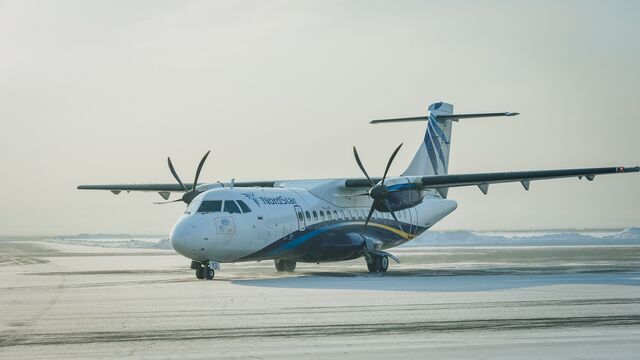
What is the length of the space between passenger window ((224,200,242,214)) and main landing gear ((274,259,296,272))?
4.90m

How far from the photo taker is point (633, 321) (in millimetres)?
13344

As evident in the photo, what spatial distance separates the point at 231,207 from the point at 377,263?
21.6 feet

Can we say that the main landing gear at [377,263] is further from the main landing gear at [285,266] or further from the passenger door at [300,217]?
the passenger door at [300,217]

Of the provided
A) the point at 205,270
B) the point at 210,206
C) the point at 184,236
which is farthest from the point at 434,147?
the point at 184,236

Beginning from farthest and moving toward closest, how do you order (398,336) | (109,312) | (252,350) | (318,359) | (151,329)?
(109,312) → (151,329) → (398,336) → (252,350) → (318,359)

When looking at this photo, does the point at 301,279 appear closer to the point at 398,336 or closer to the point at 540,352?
the point at 398,336

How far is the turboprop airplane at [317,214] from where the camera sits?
25.7 m

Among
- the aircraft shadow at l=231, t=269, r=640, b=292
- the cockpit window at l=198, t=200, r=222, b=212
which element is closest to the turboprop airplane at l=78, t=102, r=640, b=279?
the cockpit window at l=198, t=200, r=222, b=212

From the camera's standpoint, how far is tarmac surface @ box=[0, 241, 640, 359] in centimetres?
1077

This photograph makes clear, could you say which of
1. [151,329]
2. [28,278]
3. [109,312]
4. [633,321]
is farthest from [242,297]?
[28,278]

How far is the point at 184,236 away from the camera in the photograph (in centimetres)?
2467

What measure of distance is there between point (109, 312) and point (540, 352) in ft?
28.0

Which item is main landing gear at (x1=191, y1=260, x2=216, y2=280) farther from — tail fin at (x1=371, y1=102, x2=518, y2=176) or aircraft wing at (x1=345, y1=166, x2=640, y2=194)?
tail fin at (x1=371, y1=102, x2=518, y2=176)

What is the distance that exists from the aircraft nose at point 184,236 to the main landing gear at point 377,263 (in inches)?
308
